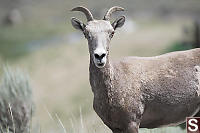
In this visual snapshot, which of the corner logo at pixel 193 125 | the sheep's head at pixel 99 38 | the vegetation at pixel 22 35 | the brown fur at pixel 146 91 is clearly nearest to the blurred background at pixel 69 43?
the vegetation at pixel 22 35

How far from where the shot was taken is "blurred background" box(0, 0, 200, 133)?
2269 cm

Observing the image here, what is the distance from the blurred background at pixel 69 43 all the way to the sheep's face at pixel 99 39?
2.00 metres

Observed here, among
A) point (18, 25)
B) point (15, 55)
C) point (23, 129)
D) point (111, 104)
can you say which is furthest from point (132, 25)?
point (111, 104)

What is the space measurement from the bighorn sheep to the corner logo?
0.08m

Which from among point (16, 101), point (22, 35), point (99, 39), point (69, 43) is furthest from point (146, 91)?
point (22, 35)

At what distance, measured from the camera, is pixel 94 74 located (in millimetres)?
6199

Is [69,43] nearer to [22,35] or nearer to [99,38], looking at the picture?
[22,35]

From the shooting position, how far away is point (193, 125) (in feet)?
21.0

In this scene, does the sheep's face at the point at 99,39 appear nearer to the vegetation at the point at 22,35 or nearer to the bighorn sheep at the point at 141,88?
the bighorn sheep at the point at 141,88

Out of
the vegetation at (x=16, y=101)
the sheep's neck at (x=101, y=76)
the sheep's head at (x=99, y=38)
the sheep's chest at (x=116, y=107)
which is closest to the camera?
the sheep's head at (x=99, y=38)

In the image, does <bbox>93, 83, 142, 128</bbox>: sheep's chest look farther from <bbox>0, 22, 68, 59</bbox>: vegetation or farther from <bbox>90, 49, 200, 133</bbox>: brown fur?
<bbox>0, 22, 68, 59</bbox>: vegetation

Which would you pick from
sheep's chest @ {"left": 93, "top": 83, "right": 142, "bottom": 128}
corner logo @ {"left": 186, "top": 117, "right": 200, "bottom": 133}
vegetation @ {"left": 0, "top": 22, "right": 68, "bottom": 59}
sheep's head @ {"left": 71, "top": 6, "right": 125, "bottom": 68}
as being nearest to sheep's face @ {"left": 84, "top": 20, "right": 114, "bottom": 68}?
sheep's head @ {"left": 71, "top": 6, "right": 125, "bottom": 68}

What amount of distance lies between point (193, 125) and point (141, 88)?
81 cm

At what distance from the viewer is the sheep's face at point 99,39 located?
562 cm
